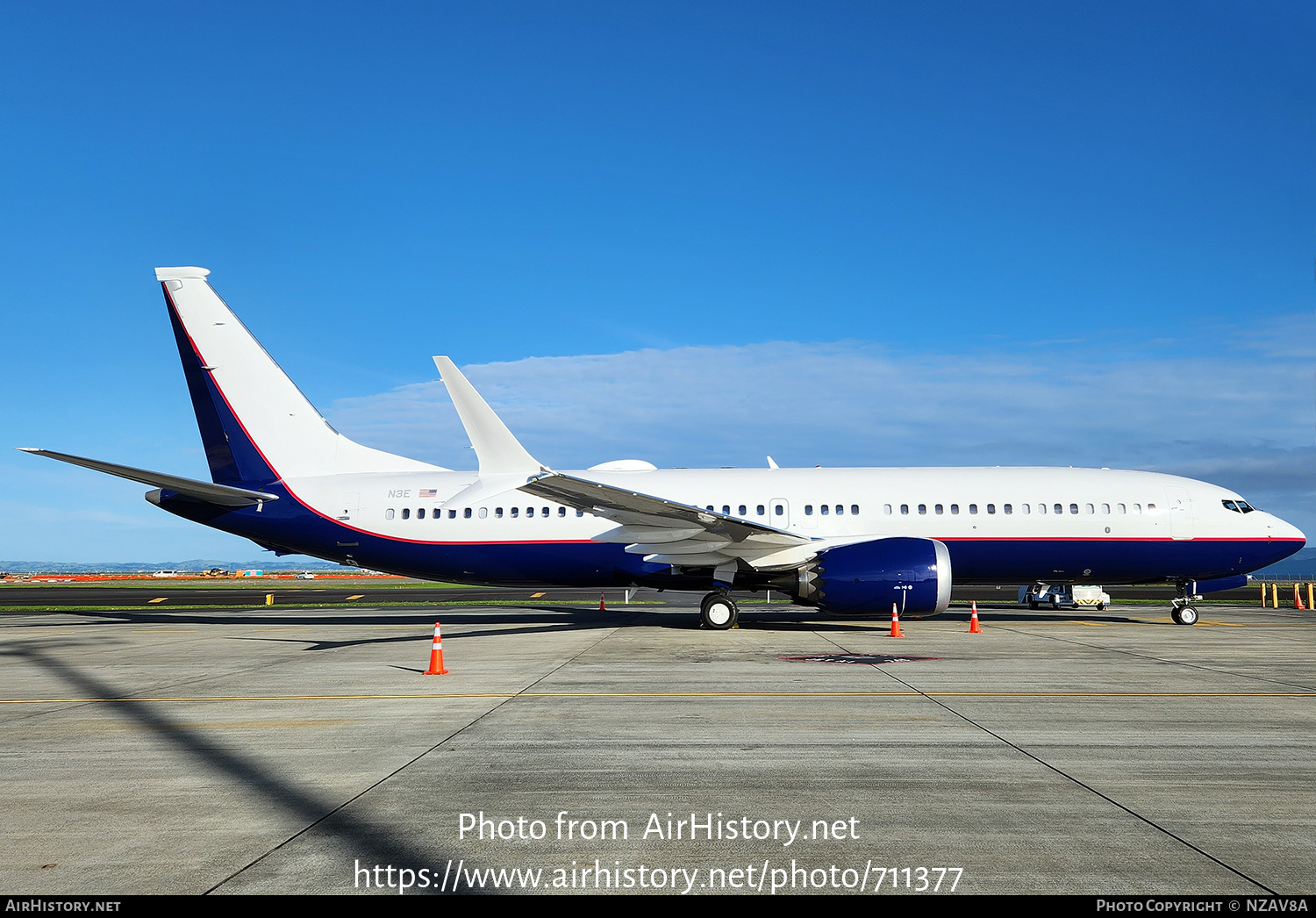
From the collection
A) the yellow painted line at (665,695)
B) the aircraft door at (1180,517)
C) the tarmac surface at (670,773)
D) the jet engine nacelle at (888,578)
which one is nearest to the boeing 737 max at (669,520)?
the aircraft door at (1180,517)

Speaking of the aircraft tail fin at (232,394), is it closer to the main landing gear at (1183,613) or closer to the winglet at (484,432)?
the winglet at (484,432)

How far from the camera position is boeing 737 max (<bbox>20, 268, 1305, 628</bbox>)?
19594 millimetres

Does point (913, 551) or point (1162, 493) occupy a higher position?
point (1162, 493)

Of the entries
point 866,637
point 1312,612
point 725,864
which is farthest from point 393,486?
point 1312,612

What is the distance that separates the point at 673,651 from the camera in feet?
48.3

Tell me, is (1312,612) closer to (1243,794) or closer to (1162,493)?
(1162,493)

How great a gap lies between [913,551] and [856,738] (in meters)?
10.2

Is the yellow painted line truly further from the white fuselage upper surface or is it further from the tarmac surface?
the white fuselage upper surface

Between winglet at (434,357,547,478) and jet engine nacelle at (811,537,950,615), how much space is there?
6828 mm

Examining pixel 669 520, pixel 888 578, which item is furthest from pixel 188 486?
pixel 888 578

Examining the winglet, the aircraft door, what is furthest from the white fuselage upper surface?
the winglet

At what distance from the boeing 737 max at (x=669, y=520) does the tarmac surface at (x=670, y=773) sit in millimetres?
5527

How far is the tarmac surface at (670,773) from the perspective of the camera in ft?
14.6

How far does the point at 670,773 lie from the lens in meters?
6.44
